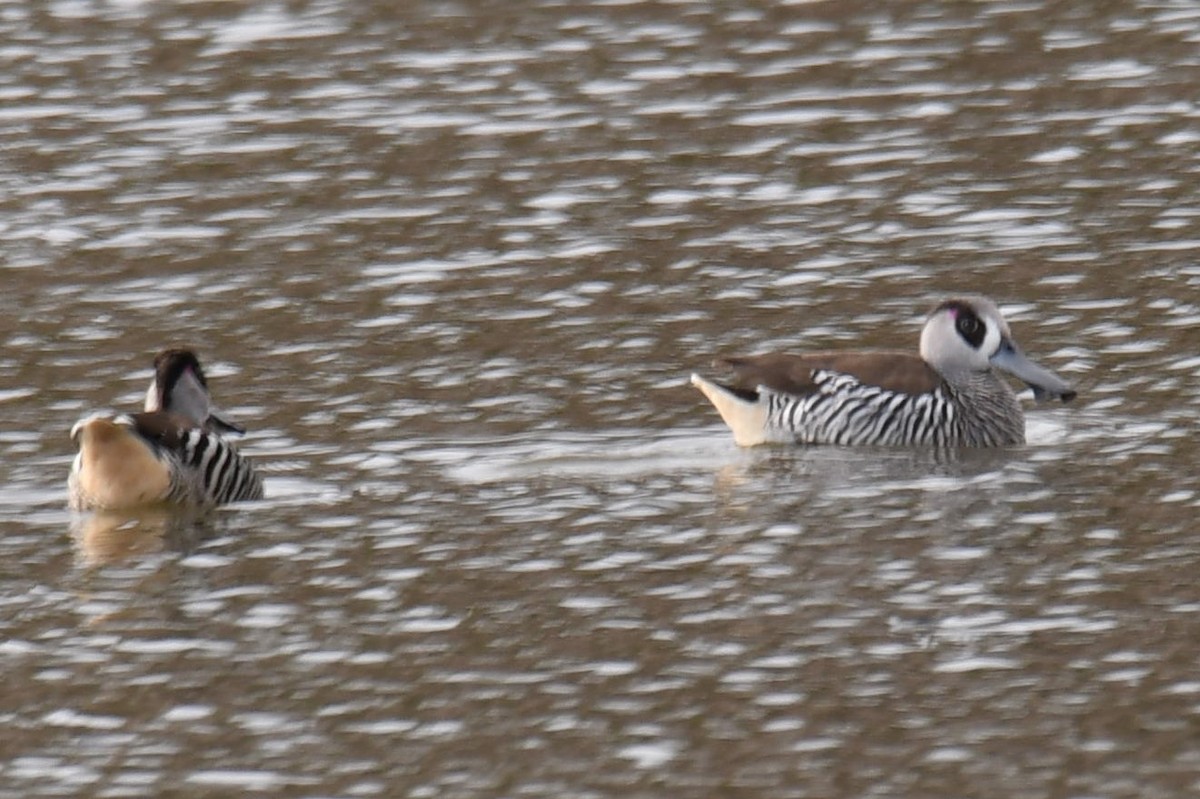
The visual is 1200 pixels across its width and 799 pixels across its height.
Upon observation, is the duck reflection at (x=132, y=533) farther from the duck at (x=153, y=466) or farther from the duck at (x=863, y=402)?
the duck at (x=863, y=402)

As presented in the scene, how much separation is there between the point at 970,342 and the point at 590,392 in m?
1.98

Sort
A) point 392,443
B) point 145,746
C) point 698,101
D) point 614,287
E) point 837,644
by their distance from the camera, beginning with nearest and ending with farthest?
point 145,746, point 837,644, point 392,443, point 614,287, point 698,101

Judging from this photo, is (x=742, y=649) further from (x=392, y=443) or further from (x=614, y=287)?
(x=614, y=287)

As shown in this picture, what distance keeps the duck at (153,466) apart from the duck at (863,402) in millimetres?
2500

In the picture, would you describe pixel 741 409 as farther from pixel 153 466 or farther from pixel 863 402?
pixel 153 466

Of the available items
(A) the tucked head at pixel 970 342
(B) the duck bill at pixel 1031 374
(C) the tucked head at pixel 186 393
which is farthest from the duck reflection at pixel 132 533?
(B) the duck bill at pixel 1031 374

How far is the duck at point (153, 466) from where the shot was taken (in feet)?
42.8

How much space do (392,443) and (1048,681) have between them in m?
5.05

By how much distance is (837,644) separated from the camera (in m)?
10.4

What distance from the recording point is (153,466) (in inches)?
521

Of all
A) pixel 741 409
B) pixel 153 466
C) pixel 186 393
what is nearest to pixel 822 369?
pixel 741 409

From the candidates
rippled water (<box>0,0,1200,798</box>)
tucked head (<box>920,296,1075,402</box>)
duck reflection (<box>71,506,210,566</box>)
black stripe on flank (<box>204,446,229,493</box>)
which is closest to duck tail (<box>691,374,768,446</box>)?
rippled water (<box>0,0,1200,798</box>)

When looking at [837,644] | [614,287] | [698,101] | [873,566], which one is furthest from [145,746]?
[698,101]

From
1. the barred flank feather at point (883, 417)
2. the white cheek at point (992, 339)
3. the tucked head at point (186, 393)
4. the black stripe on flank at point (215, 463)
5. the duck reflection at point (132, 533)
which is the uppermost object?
the tucked head at point (186, 393)
